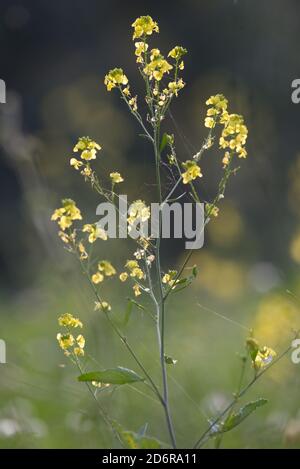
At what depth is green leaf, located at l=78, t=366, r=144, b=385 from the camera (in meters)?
1.27

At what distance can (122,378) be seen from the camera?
128 cm

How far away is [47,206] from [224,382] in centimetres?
72

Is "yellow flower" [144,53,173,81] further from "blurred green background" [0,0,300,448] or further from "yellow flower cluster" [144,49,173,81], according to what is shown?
"blurred green background" [0,0,300,448]

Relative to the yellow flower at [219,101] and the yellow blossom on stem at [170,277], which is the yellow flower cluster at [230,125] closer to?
the yellow flower at [219,101]

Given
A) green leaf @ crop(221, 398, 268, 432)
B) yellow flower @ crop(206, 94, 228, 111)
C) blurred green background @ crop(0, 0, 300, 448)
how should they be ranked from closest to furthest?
green leaf @ crop(221, 398, 268, 432) → yellow flower @ crop(206, 94, 228, 111) → blurred green background @ crop(0, 0, 300, 448)

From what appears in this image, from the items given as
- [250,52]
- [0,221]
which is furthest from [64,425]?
[0,221]

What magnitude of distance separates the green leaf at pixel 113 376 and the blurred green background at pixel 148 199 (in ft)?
0.27

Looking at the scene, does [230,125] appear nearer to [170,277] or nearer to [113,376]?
[170,277]

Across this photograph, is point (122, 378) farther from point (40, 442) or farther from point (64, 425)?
point (64, 425)

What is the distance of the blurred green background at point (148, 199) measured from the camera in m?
A: 1.86

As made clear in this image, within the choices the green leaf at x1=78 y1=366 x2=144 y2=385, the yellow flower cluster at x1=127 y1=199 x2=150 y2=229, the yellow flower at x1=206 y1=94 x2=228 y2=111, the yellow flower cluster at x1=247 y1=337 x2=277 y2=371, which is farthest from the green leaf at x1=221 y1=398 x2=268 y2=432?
the yellow flower at x1=206 y1=94 x2=228 y2=111

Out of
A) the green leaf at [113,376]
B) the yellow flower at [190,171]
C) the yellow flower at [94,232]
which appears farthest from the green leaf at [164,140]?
the green leaf at [113,376]

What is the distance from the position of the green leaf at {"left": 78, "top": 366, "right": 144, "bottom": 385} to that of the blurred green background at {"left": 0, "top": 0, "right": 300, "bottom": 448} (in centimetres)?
8

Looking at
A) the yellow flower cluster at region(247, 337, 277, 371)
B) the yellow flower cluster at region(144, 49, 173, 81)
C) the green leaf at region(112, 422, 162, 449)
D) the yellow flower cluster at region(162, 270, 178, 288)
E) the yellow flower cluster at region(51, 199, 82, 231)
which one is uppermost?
the yellow flower cluster at region(144, 49, 173, 81)
